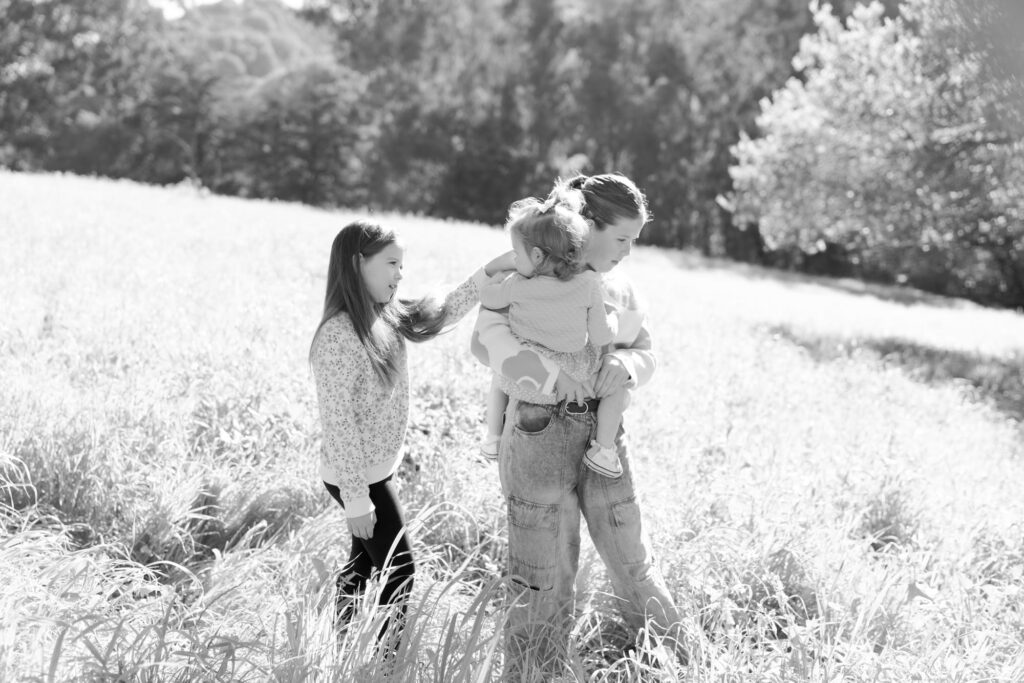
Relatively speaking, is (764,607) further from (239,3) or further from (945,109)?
(239,3)

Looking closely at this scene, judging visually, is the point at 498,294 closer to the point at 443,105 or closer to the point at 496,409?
the point at 496,409

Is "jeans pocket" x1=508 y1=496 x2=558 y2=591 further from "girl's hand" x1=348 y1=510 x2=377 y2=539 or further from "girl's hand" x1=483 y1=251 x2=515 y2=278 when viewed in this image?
"girl's hand" x1=483 y1=251 x2=515 y2=278

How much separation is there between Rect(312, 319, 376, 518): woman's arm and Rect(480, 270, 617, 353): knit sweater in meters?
0.64

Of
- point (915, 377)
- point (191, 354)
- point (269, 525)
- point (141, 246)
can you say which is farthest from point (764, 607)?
point (141, 246)

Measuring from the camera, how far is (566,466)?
9.68 ft

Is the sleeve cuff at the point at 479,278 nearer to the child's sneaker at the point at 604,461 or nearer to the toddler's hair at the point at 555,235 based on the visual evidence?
the toddler's hair at the point at 555,235

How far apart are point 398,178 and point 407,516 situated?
130 feet

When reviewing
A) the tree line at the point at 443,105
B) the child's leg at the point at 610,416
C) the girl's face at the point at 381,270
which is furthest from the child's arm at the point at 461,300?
the tree line at the point at 443,105

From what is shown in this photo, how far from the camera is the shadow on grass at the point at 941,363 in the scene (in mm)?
9773

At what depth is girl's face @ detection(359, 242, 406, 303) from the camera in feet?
10.4

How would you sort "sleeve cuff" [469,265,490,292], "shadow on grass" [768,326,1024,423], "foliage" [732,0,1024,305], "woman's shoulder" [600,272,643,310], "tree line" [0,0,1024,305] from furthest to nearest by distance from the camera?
1. "tree line" [0,0,1024,305]
2. "foliage" [732,0,1024,305]
3. "shadow on grass" [768,326,1024,423]
4. "sleeve cuff" [469,265,490,292]
5. "woman's shoulder" [600,272,643,310]

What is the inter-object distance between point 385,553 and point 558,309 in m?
1.20

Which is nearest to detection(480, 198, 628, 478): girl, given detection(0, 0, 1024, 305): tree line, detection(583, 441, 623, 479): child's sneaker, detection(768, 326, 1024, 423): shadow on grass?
detection(583, 441, 623, 479): child's sneaker

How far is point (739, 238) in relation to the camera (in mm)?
40969
